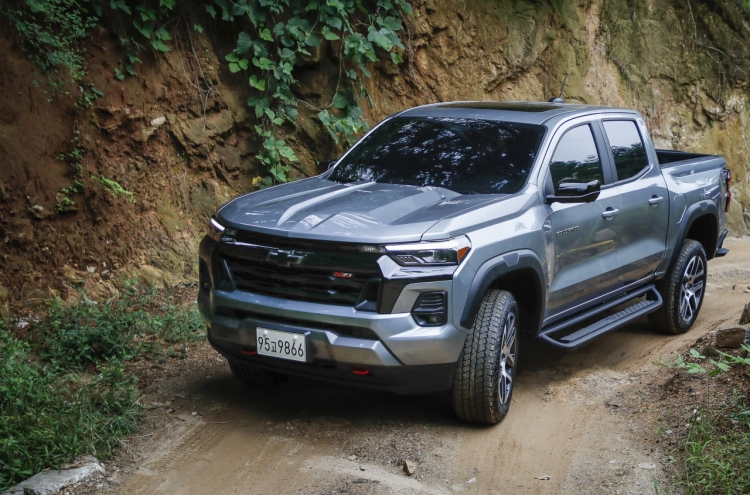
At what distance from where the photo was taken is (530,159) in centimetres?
520

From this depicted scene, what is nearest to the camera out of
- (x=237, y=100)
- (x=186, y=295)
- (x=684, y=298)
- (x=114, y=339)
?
(x=114, y=339)

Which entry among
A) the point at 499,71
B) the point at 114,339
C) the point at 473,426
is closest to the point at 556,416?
the point at 473,426

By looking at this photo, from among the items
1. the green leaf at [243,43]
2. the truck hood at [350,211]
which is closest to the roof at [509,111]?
the truck hood at [350,211]

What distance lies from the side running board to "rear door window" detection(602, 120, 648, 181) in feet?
3.05

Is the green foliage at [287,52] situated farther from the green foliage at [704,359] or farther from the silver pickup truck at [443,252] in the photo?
the green foliage at [704,359]

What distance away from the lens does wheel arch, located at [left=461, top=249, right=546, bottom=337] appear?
441cm

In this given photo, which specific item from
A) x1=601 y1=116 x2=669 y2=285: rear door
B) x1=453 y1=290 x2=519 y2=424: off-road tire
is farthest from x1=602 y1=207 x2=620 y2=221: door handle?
x1=453 y1=290 x2=519 y2=424: off-road tire

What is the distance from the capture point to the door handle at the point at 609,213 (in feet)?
18.4

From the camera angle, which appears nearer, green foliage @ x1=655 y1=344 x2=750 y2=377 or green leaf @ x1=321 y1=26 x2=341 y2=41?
green foliage @ x1=655 y1=344 x2=750 y2=377

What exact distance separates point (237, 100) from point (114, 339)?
3281 mm

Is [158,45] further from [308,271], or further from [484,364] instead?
[484,364]

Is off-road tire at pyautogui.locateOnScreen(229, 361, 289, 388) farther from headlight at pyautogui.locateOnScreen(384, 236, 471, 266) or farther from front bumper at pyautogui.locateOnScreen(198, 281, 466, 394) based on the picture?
headlight at pyautogui.locateOnScreen(384, 236, 471, 266)

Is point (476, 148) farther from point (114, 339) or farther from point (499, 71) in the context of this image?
point (499, 71)

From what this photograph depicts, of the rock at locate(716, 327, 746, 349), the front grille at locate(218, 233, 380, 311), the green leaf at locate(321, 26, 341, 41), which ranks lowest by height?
the rock at locate(716, 327, 746, 349)
